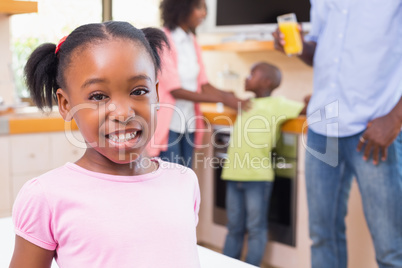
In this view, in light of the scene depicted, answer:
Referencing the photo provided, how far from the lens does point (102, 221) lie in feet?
2.29

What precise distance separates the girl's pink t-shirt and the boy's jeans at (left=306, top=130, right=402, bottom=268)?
3.18 ft

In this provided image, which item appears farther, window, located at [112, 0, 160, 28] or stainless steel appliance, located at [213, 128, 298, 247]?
window, located at [112, 0, 160, 28]

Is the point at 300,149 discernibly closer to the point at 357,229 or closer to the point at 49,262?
the point at 357,229

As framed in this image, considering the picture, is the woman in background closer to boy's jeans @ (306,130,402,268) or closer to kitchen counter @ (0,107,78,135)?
kitchen counter @ (0,107,78,135)

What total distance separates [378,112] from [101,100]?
1111 millimetres

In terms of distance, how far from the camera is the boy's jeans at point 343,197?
1562 millimetres

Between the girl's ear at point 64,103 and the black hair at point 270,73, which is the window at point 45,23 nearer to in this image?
the black hair at point 270,73

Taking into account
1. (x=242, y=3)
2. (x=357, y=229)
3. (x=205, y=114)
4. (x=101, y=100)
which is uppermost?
(x=242, y=3)

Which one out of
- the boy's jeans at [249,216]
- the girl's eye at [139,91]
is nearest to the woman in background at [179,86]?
the boy's jeans at [249,216]

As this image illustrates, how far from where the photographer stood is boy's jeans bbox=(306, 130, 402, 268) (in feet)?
5.12

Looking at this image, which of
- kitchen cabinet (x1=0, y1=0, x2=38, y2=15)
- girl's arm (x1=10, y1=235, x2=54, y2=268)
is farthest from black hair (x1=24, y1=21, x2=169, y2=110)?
kitchen cabinet (x1=0, y1=0, x2=38, y2=15)

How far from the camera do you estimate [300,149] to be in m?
2.37

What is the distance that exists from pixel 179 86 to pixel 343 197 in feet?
2.75

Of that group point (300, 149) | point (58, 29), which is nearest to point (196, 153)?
point (300, 149)
